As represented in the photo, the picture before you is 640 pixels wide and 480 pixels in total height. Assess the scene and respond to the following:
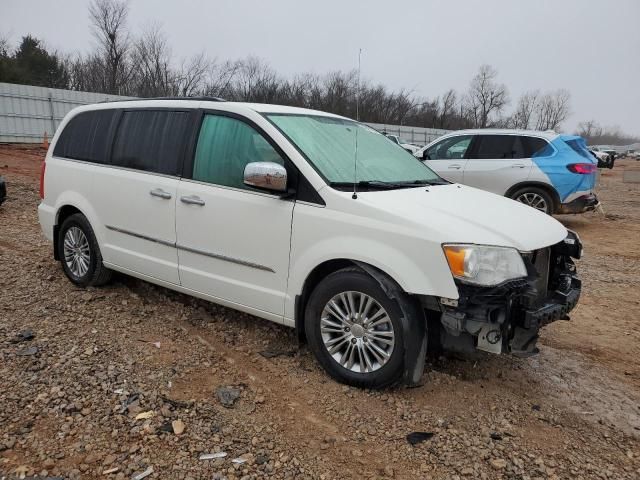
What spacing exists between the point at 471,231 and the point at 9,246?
606 centimetres

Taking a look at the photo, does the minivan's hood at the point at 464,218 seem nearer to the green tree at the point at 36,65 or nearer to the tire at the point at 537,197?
the tire at the point at 537,197

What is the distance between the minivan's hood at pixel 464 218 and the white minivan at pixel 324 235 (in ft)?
0.04

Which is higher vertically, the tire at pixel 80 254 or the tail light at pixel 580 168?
the tail light at pixel 580 168

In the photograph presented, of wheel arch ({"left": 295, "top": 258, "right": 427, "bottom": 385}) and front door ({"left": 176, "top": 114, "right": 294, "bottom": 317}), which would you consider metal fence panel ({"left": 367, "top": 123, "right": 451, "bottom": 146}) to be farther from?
wheel arch ({"left": 295, "top": 258, "right": 427, "bottom": 385})

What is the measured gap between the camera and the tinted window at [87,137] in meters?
4.73

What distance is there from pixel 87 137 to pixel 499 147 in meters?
7.35

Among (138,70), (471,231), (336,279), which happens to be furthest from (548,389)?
(138,70)

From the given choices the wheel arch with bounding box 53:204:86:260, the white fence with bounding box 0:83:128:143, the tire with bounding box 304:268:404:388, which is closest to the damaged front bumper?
the tire with bounding box 304:268:404:388

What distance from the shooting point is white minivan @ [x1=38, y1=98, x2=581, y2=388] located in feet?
9.70

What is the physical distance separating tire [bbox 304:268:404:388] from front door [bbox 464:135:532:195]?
22.3 feet

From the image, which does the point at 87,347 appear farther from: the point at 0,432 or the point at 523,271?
the point at 523,271

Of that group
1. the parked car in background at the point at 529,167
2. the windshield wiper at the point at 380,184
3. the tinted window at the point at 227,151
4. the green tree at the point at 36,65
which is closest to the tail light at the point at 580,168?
the parked car in background at the point at 529,167

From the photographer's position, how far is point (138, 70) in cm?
3788

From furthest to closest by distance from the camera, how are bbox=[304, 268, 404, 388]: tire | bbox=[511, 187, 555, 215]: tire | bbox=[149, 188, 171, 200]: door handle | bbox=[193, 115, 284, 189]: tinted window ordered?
1. bbox=[511, 187, 555, 215]: tire
2. bbox=[149, 188, 171, 200]: door handle
3. bbox=[193, 115, 284, 189]: tinted window
4. bbox=[304, 268, 404, 388]: tire
